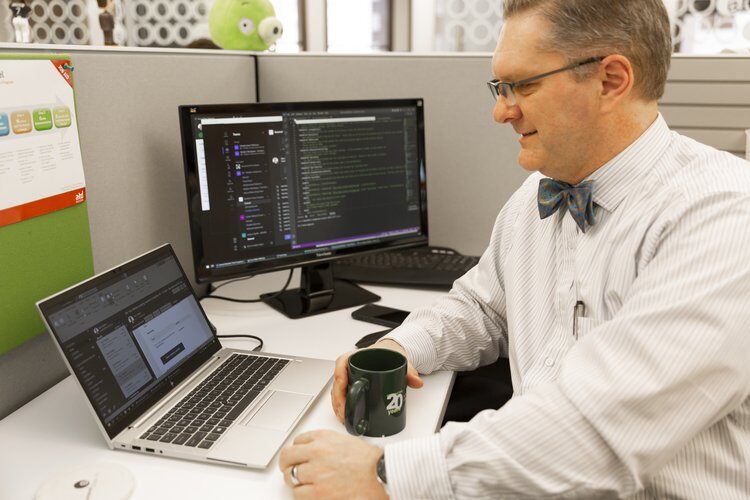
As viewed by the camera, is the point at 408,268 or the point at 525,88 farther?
the point at 408,268

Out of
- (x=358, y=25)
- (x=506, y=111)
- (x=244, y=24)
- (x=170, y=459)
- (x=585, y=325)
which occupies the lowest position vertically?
(x=170, y=459)

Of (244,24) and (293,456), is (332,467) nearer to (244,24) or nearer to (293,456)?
(293,456)

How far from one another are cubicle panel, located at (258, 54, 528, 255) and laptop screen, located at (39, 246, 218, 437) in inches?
28.8

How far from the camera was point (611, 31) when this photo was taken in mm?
862

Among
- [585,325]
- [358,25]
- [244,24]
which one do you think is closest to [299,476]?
[585,325]

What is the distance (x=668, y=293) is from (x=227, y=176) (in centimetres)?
80

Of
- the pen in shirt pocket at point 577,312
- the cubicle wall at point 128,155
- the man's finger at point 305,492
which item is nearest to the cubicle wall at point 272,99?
the cubicle wall at point 128,155

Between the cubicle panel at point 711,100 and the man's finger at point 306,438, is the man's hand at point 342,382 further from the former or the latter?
the cubicle panel at point 711,100

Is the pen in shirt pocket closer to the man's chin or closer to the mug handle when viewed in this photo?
the man's chin

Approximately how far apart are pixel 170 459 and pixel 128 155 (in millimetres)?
582

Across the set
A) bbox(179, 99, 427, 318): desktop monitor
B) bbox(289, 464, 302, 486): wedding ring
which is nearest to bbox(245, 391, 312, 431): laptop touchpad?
bbox(289, 464, 302, 486): wedding ring

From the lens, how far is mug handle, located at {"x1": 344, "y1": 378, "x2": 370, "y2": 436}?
849 millimetres

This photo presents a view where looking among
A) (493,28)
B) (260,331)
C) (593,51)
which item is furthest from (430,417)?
(493,28)

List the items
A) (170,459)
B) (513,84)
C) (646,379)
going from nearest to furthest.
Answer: (646,379), (170,459), (513,84)
